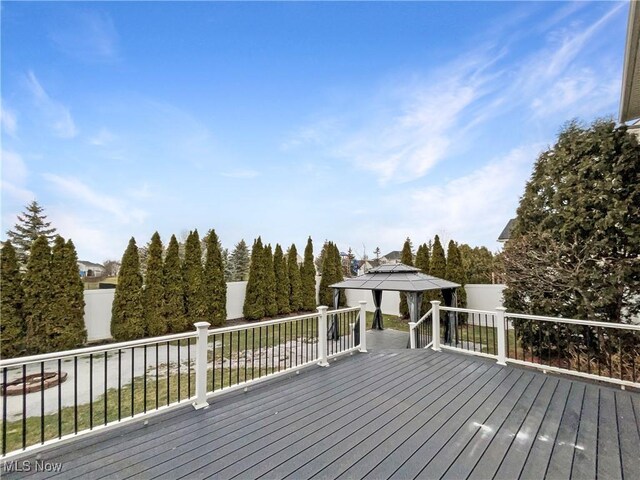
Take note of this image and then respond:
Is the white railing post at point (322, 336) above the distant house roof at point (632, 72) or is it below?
below

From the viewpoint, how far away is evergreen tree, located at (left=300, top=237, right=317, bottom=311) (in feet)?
42.8

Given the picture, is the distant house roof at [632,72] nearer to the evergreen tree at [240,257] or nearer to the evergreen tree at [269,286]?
the evergreen tree at [269,286]

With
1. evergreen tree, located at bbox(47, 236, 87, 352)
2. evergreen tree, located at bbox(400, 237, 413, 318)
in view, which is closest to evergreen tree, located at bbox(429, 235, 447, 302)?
evergreen tree, located at bbox(400, 237, 413, 318)

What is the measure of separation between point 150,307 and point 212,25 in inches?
308

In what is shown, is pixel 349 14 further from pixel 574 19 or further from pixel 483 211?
pixel 483 211

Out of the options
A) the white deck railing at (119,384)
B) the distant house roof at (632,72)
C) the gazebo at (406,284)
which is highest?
the distant house roof at (632,72)

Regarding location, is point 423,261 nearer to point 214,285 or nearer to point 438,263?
point 438,263

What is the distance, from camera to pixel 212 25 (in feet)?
20.8

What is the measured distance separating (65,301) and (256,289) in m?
5.72

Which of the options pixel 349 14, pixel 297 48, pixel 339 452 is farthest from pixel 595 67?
pixel 339 452

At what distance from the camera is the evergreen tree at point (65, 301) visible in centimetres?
709

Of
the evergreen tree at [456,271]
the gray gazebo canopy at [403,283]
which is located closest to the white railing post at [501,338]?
the gray gazebo canopy at [403,283]

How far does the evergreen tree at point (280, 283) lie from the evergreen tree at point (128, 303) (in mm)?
5005

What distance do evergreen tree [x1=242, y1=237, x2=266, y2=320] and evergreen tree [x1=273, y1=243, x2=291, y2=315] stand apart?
2.43ft
